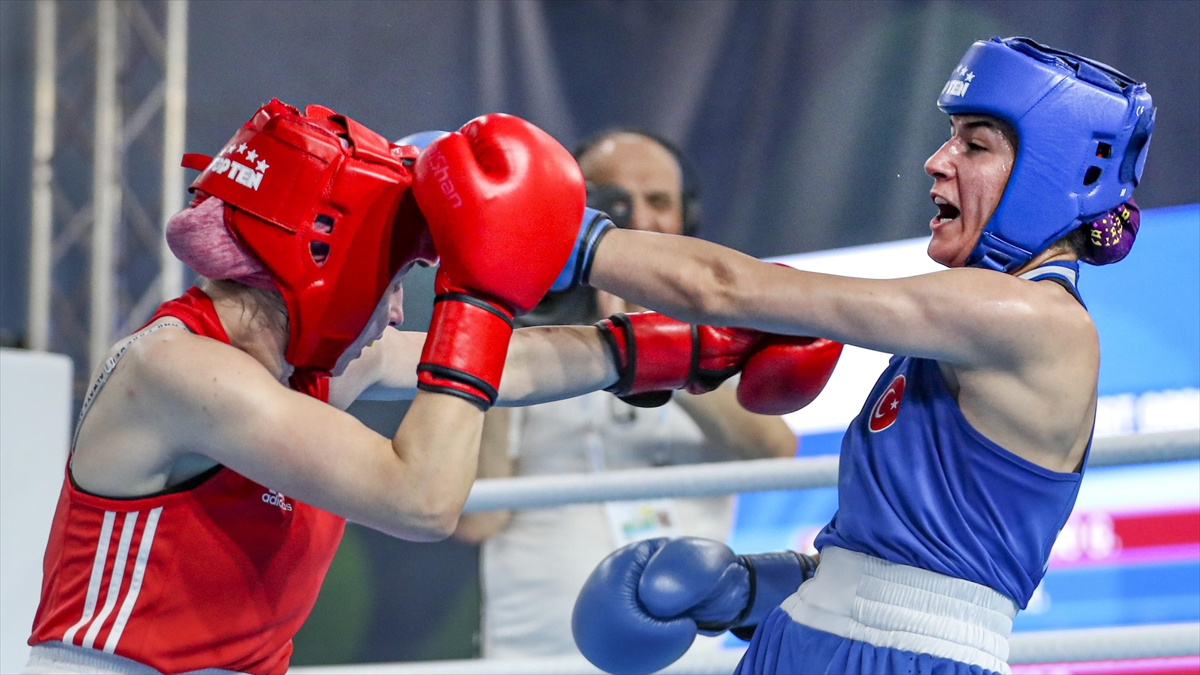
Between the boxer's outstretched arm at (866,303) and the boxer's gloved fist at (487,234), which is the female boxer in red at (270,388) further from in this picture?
the boxer's outstretched arm at (866,303)

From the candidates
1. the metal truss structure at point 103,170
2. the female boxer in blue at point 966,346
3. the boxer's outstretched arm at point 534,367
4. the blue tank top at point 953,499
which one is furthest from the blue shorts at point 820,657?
the metal truss structure at point 103,170

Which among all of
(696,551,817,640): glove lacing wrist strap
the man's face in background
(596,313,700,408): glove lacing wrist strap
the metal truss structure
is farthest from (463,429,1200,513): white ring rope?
the metal truss structure

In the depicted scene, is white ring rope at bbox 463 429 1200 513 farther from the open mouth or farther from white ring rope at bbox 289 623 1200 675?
the open mouth

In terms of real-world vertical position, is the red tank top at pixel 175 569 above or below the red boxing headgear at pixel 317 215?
below

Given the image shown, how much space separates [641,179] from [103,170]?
225 centimetres

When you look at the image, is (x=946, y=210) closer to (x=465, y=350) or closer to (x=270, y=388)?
(x=465, y=350)

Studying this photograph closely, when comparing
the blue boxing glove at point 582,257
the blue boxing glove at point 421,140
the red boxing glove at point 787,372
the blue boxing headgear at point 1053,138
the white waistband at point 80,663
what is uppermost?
the blue boxing headgear at point 1053,138

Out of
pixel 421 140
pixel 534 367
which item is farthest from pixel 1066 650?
pixel 421 140

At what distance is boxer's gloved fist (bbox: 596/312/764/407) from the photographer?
1760 mm

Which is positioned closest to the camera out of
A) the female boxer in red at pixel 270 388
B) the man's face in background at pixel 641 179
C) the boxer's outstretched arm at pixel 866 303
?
the female boxer in red at pixel 270 388

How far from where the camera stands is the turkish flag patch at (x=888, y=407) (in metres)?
1.59

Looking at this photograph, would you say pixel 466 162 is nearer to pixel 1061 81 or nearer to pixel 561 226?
pixel 561 226

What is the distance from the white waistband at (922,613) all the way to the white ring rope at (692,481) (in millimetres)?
574

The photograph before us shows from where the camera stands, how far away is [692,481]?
2.18 metres
